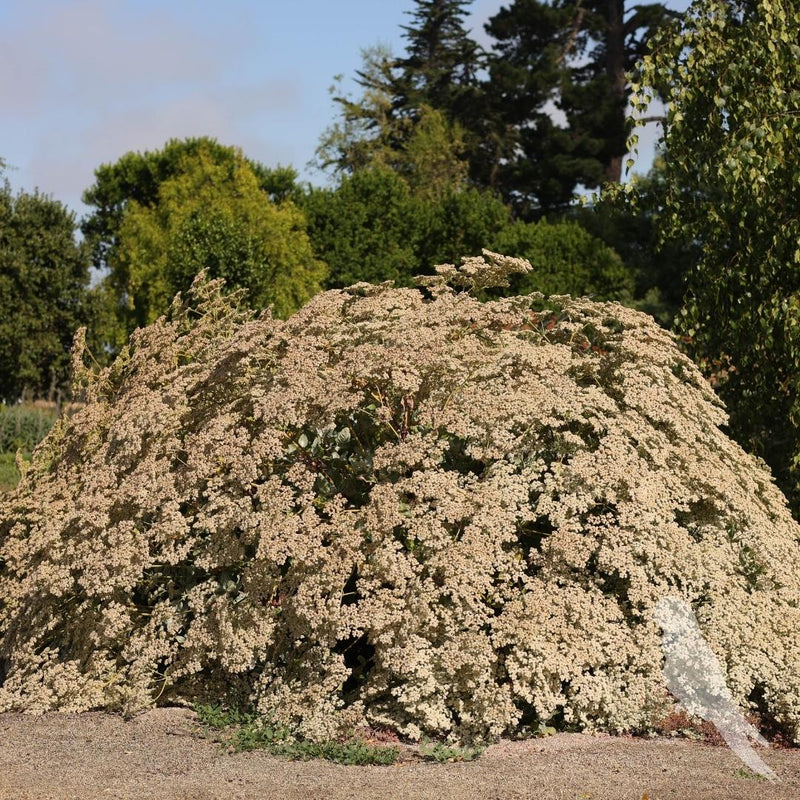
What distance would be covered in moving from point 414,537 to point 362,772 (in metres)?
1.09

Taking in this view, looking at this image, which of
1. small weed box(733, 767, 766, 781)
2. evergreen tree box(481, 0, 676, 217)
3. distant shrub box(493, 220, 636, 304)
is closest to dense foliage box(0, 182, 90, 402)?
distant shrub box(493, 220, 636, 304)

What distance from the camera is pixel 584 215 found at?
24984mm

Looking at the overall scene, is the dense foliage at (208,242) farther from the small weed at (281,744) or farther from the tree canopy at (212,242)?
the small weed at (281,744)

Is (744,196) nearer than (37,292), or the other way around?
(744,196)

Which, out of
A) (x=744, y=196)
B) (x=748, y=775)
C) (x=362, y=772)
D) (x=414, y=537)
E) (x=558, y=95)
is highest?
(x=558, y=95)

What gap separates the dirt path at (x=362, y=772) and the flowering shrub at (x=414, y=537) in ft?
0.76

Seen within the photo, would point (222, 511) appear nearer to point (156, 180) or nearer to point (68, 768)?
point (68, 768)

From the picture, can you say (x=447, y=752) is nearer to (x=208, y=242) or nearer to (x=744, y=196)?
(x=744, y=196)

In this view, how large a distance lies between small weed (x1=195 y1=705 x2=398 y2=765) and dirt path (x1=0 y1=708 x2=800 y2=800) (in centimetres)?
9

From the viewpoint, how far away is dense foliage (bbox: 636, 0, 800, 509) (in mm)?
7418

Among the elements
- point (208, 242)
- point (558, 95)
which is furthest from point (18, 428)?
point (558, 95)

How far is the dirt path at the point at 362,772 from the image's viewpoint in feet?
12.8

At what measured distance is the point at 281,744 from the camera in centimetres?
466

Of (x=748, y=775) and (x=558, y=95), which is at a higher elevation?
(x=558, y=95)
